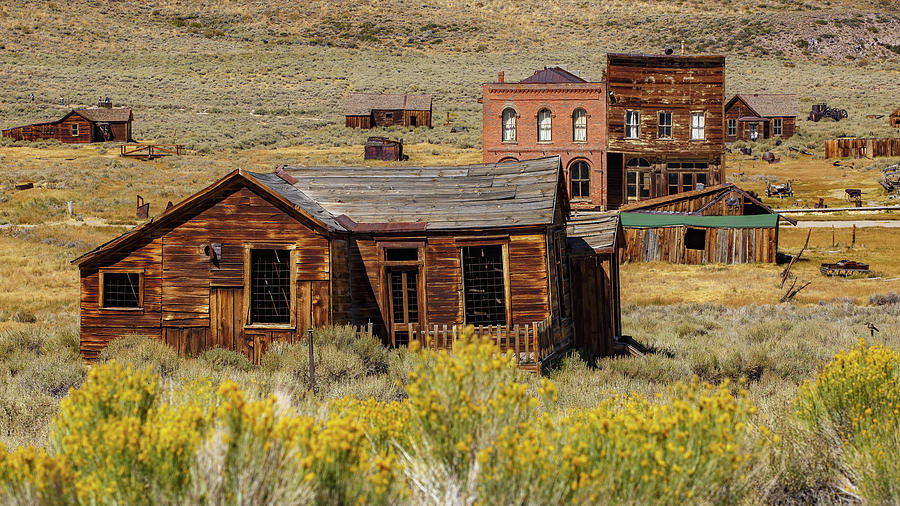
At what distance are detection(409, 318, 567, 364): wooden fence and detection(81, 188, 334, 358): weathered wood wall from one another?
1846mm

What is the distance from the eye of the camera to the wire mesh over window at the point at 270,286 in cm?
1528

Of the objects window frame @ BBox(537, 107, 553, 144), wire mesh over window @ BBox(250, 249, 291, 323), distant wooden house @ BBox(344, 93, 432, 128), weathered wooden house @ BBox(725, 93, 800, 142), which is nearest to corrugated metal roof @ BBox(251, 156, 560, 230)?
wire mesh over window @ BBox(250, 249, 291, 323)

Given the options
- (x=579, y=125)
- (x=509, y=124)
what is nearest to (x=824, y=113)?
(x=579, y=125)

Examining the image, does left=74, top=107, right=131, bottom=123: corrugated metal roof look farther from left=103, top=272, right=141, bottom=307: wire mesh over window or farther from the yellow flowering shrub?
the yellow flowering shrub

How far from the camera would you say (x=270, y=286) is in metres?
15.3

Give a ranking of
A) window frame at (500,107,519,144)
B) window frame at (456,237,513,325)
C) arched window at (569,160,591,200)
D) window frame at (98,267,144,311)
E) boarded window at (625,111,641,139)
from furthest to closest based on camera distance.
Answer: arched window at (569,160,591,200)
boarded window at (625,111,641,139)
window frame at (500,107,519,144)
window frame at (456,237,513,325)
window frame at (98,267,144,311)

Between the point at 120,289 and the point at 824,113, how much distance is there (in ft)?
242

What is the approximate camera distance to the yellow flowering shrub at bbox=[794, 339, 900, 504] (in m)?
7.46

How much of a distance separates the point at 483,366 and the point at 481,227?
381 inches

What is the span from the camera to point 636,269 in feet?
108

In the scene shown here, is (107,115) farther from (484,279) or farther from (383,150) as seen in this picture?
(484,279)

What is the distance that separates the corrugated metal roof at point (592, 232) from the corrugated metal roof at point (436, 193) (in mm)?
1705

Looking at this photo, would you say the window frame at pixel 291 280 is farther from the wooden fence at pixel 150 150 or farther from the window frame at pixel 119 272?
the wooden fence at pixel 150 150

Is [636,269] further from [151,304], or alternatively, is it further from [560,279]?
[151,304]
